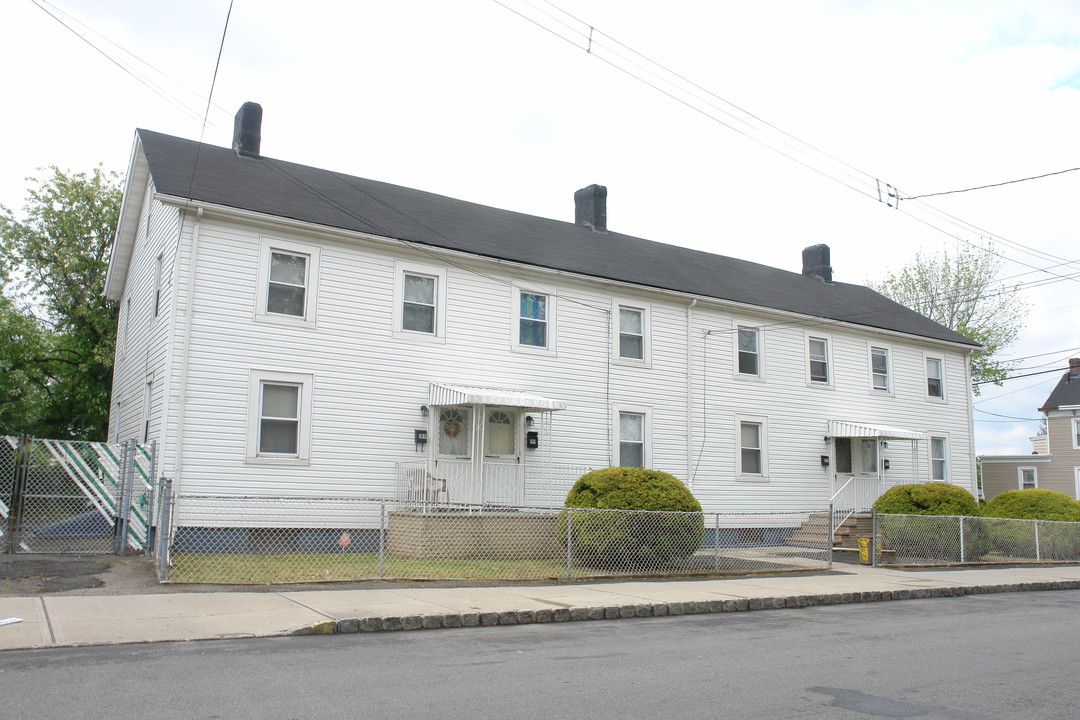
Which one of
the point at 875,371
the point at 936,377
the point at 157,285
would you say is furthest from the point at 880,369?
the point at 157,285

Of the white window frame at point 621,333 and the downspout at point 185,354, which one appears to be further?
the white window frame at point 621,333

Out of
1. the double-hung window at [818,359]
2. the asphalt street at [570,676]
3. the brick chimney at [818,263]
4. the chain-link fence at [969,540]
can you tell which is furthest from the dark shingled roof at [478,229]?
the asphalt street at [570,676]

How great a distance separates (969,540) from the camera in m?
18.2

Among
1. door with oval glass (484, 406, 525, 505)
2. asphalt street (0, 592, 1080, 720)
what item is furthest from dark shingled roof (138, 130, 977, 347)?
asphalt street (0, 592, 1080, 720)

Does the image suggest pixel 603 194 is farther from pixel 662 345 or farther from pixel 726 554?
pixel 726 554

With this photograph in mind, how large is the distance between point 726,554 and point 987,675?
1056 cm

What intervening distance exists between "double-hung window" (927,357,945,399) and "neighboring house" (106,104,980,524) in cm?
146

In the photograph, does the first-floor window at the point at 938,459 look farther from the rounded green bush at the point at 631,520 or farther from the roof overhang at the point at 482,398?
the roof overhang at the point at 482,398

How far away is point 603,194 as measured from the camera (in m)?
24.1

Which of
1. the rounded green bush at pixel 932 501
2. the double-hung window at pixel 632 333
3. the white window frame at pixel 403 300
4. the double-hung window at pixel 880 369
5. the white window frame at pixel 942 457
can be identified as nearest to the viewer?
the white window frame at pixel 403 300

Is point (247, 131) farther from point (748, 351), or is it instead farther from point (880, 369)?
point (880, 369)

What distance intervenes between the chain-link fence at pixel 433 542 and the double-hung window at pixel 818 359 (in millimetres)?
7439

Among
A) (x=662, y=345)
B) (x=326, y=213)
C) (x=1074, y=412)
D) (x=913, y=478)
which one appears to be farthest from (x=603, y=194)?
(x=1074, y=412)

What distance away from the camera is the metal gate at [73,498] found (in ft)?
43.3
